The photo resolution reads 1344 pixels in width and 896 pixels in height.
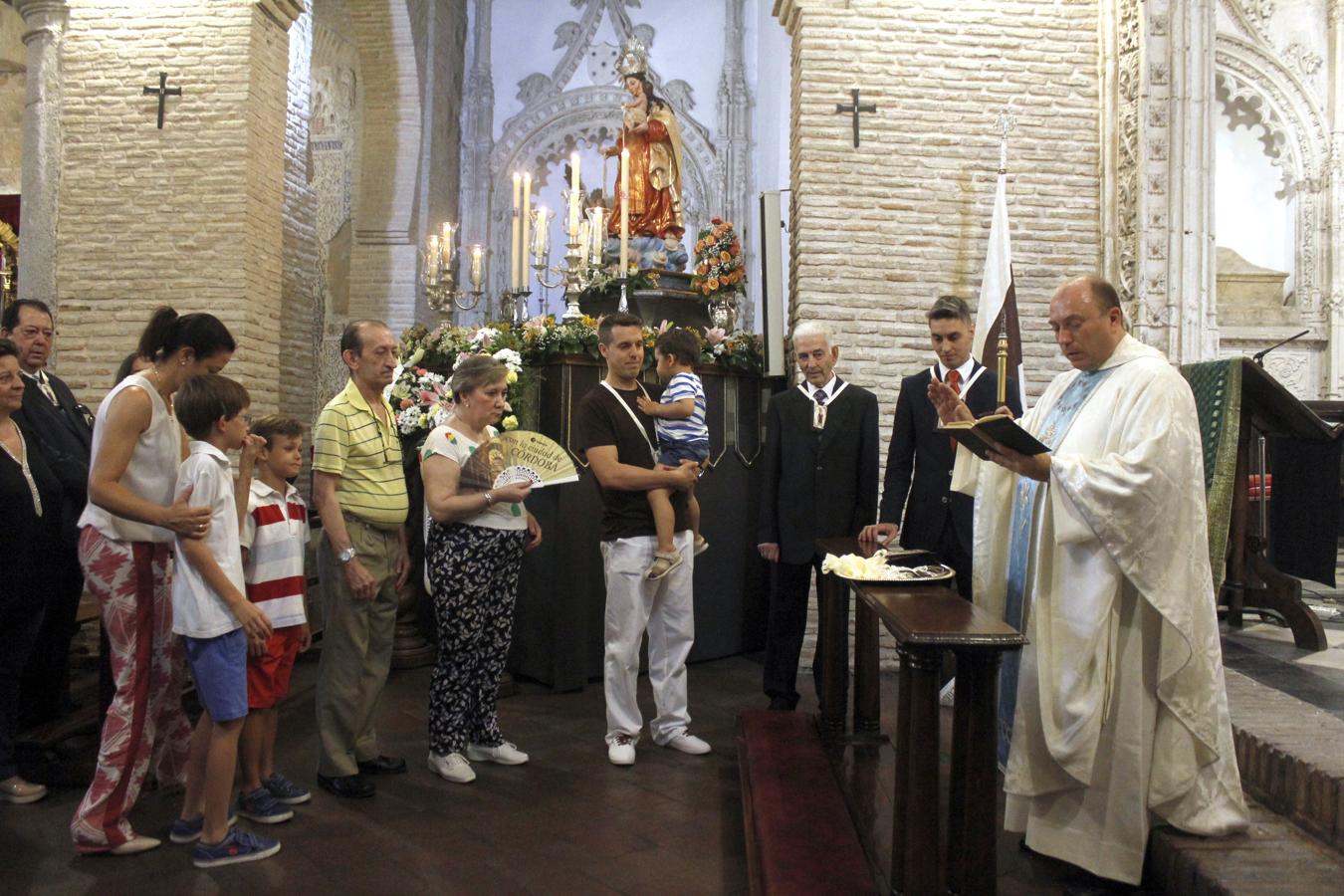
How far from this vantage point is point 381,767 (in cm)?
400

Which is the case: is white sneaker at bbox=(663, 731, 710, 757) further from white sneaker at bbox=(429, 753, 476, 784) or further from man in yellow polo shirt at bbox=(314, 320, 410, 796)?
man in yellow polo shirt at bbox=(314, 320, 410, 796)

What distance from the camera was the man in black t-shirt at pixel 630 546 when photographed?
13.5ft

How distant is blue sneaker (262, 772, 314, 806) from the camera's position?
364 cm

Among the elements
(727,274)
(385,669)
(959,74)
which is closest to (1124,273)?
(959,74)

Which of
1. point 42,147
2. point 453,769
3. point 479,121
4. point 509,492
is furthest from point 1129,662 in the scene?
point 479,121

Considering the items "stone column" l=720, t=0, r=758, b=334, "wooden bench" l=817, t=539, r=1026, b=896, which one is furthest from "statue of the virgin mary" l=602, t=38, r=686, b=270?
"stone column" l=720, t=0, r=758, b=334

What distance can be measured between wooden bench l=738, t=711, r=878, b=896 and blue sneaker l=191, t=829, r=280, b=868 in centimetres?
154

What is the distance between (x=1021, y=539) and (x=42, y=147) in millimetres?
7394

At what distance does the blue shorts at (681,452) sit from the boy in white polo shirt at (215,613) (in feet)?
5.62

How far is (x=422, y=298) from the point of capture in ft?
40.3

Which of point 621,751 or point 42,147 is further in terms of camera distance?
point 42,147

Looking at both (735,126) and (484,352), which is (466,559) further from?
(735,126)

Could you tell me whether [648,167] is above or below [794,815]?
above

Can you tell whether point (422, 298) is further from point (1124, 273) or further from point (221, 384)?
point (221, 384)
